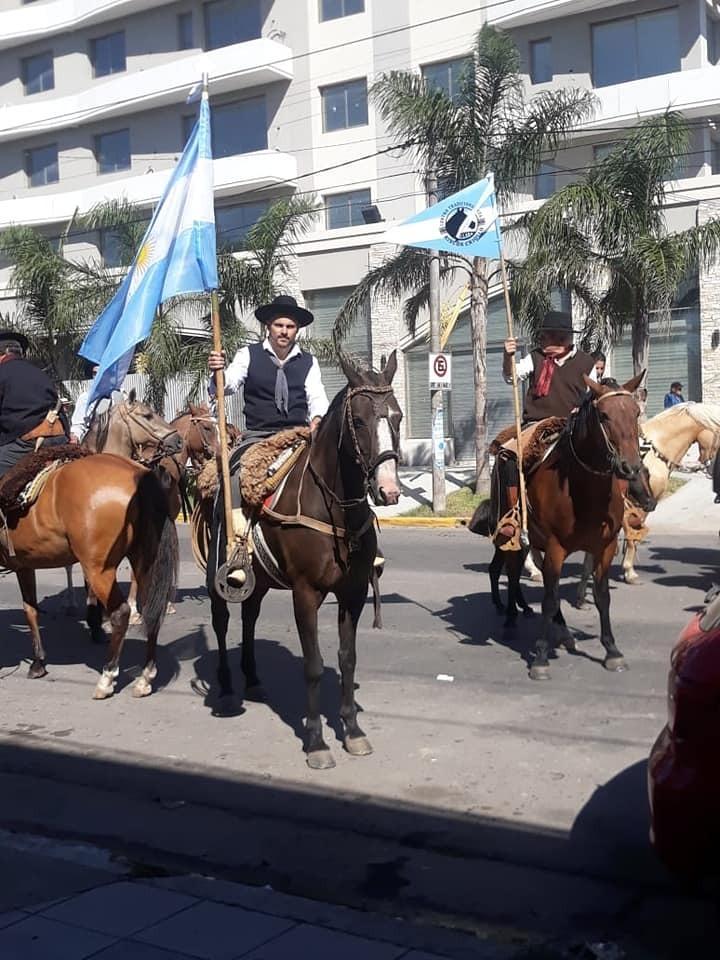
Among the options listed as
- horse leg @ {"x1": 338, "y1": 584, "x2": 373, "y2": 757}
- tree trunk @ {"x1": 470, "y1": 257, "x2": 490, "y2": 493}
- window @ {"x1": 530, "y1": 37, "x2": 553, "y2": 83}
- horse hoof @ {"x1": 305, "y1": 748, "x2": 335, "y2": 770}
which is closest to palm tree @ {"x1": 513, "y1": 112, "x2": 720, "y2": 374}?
tree trunk @ {"x1": 470, "y1": 257, "x2": 490, "y2": 493}

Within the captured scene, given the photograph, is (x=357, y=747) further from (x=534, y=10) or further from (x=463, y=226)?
(x=534, y=10)

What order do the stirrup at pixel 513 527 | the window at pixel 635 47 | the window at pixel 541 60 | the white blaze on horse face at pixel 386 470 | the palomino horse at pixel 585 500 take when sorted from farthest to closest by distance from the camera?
the window at pixel 541 60 < the window at pixel 635 47 < the stirrup at pixel 513 527 < the palomino horse at pixel 585 500 < the white blaze on horse face at pixel 386 470

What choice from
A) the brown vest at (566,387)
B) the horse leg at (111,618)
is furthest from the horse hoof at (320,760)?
the brown vest at (566,387)

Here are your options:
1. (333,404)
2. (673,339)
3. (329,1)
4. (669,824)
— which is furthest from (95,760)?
(329,1)

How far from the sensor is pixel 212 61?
125 feet

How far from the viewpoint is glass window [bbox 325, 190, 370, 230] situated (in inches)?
1433

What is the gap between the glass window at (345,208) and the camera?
119 ft

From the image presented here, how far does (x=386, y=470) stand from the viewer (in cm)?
612

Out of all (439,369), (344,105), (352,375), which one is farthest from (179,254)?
(344,105)

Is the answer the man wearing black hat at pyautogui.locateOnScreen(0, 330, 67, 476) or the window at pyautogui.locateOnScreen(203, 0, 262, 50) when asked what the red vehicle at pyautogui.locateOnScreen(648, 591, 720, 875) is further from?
the window at pyautogui.locateOnScreen(203, 0, 262, 50)

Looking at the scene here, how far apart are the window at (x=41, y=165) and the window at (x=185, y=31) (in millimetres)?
7067

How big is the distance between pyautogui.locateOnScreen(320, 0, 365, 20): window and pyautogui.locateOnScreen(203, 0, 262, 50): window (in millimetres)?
2836

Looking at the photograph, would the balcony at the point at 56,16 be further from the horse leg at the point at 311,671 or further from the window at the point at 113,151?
the horse leg at the point at 311,671

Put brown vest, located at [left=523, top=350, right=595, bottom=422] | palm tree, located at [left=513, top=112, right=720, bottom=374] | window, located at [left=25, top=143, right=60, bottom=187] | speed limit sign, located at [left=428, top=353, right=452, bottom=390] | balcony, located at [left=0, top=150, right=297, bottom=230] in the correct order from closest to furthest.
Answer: brown vest, located at [left=523, top=350, right=595, bottom=422]
speed limit sign, located at [left=428, top=353, right=452, bottom=390]
palm tree, located at [left=513, top=112, right=720, bottom=374]
balcony, located at [left=0, top=150, right=297, bottom=230]
window, located at [left=25, top=143, right=60, bottom=187]
